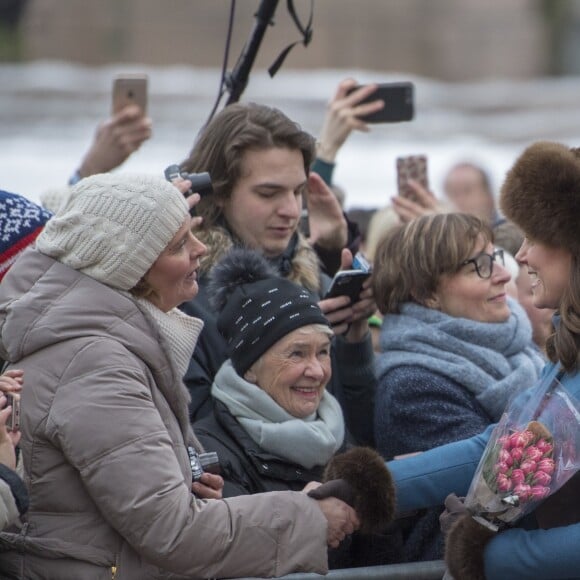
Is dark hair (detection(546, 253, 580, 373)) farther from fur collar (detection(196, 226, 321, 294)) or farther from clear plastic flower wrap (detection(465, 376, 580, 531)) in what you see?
fur collar (detection(196, 226, 321, 294))

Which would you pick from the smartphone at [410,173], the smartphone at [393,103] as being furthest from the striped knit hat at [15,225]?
the smartphone at [410,173]

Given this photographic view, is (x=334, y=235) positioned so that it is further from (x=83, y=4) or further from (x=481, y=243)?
(x=83, y=4)

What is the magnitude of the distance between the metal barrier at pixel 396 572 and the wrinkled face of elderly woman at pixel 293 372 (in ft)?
1.67

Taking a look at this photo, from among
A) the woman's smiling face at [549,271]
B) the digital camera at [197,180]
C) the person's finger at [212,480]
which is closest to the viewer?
the woman's smiling face at [549,271]

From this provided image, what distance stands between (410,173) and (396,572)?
87.1 inches

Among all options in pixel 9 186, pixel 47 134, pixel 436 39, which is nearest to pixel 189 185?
pixel 9 186

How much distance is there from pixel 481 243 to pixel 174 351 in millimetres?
1200

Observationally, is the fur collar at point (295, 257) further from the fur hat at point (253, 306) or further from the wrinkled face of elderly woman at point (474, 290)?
the wrinkled face of elderly woman at point (474, 290)

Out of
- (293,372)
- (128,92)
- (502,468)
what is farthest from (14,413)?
(128,92)

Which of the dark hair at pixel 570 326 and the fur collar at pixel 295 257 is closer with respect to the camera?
the dark hair at pixel 570 326

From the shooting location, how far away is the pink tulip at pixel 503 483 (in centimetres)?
279

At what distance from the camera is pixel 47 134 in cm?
1828

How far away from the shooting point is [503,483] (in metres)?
2.79

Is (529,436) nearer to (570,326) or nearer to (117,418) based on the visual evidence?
(570,326)
